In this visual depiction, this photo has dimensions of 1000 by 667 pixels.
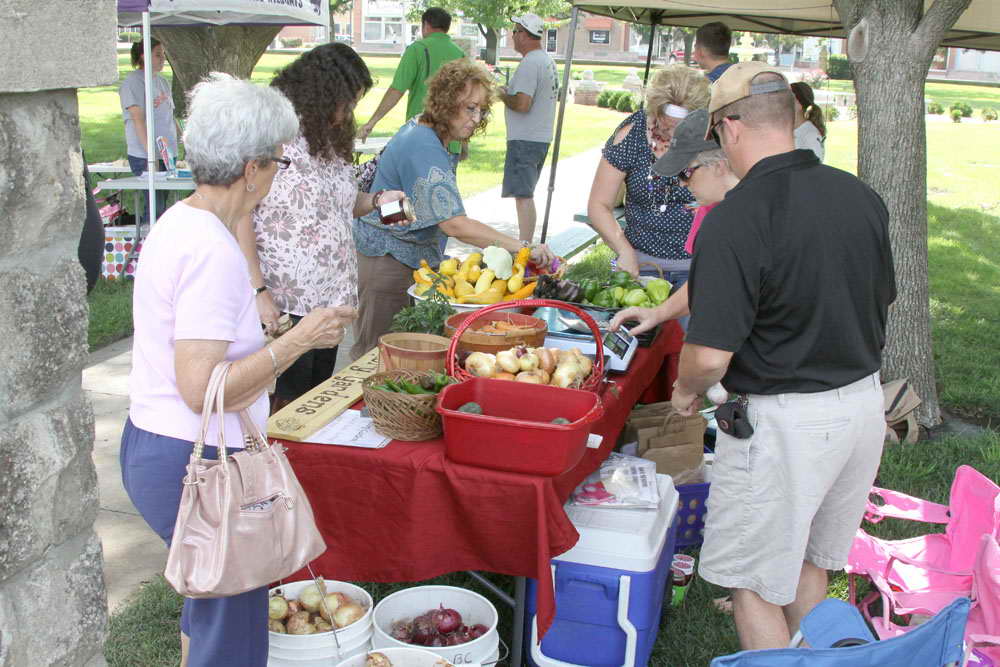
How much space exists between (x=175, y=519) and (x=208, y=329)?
543 millimetres

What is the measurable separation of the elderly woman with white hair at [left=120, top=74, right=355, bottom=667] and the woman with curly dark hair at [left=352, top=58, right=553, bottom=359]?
5.76ft

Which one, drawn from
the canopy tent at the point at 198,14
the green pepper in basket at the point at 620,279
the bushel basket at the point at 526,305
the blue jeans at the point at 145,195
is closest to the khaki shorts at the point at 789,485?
the bushel basket at the point at 526,305

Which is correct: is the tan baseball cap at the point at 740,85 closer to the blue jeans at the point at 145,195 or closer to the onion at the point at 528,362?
the onion at the point at 528,362

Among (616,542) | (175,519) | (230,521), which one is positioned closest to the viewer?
(230,521)

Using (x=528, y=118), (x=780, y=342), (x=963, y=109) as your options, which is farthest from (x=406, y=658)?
(x=963, y=109)

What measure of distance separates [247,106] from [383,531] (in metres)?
1.31

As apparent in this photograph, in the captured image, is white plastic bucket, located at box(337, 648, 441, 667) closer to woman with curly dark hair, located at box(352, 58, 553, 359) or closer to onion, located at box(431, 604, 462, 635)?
onion, located at box(431, 604, 462, 635)

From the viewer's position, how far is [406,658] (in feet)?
9.25

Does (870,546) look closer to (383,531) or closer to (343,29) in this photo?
(383,531)

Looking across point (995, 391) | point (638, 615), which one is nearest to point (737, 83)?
point (638, 615)

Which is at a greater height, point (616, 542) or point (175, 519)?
point (175, 519)

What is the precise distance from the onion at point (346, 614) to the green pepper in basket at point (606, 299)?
1734 mm

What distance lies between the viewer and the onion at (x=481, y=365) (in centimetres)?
314

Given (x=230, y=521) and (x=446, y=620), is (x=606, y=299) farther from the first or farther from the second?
(x=230, y=521)
